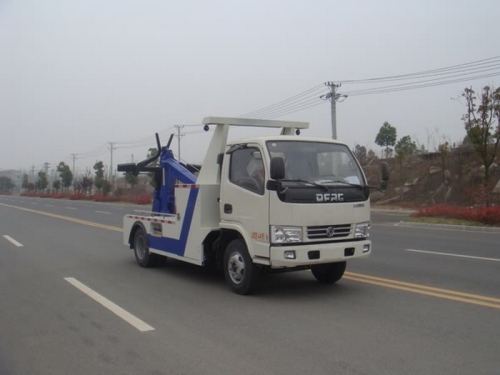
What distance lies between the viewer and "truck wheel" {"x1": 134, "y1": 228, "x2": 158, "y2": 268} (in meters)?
9.94

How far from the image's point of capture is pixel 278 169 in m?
6.54

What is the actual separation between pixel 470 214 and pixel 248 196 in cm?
1452

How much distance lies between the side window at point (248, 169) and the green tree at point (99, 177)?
55493 mm

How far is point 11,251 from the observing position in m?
12.7

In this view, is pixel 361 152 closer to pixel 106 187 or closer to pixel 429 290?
pixel 106 187

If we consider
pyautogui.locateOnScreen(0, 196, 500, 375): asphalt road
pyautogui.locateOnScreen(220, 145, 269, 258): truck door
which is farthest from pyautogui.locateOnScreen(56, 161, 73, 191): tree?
pyautogui.locateOnScreen(220, 145, 269, 258): truck door

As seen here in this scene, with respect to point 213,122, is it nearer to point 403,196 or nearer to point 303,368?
point 303,368

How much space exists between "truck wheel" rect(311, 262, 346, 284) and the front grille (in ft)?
3.21

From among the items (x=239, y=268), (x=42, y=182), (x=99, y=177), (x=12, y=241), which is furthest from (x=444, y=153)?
(x=42, y=182)

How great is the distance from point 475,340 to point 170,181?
21.1 ft

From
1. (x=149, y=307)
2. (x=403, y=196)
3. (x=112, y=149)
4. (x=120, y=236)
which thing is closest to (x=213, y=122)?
(x=149, y=307)

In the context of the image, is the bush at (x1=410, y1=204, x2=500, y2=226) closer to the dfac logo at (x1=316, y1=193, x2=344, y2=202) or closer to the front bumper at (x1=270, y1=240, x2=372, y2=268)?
the front bumper at (x1=270, y1=240, x2=372, y2=268)

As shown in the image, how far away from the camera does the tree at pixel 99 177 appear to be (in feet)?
199

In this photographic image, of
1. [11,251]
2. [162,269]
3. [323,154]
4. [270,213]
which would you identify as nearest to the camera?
[270,213]
